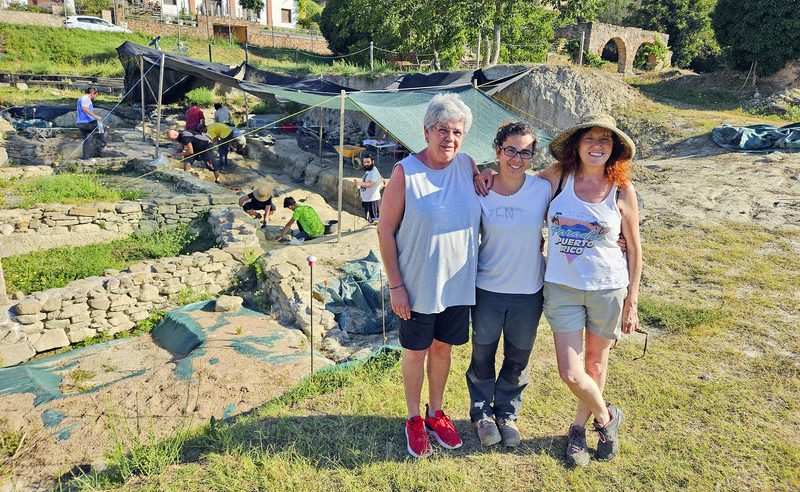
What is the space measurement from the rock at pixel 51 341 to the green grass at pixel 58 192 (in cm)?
257

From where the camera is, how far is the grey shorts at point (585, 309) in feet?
7.12

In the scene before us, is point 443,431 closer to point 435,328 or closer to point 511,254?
point 435,328

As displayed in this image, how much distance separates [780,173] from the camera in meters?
7.75

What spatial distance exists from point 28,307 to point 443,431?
14.6ft

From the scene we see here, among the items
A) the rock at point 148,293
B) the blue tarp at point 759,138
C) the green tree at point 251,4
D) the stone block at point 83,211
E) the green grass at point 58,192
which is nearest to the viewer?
the rock at point 148,293

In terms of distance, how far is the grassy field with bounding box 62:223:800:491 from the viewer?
2.23m

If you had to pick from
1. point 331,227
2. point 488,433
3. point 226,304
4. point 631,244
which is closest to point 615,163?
point 631,244

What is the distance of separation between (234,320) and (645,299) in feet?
11.8

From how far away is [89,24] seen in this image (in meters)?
27.3

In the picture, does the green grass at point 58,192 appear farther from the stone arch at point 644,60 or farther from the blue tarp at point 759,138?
the stone arch at point 644,60

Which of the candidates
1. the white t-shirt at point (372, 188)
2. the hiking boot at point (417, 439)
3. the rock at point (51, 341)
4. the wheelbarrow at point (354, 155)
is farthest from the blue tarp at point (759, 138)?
the rock at point (51, 341)

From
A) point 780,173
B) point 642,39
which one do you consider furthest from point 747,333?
point 642,39

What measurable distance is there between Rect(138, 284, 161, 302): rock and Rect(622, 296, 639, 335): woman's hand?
4897 mm

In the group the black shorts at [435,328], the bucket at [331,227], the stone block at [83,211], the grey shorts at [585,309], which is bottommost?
the bucket at [331,227]
